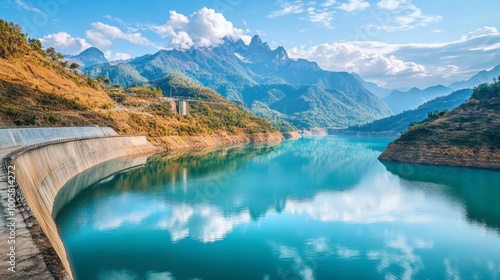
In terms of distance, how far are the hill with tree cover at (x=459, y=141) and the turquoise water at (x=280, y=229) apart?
13.7m

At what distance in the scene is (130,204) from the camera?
34.2m

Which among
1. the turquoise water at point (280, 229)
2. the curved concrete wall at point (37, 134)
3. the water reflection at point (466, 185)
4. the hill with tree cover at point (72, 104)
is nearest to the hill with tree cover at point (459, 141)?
the water reflection at point (466, 185)

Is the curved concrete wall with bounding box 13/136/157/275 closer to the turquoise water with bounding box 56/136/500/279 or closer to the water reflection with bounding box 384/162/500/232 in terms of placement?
the turquoise water with bounding box 56/136/500/279

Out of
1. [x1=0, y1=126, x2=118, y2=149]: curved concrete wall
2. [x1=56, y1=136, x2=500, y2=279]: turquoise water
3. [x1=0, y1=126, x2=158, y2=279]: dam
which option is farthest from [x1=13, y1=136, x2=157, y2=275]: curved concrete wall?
[x1=0, y1=126, x2=118, y2=149]: curved concrete wall

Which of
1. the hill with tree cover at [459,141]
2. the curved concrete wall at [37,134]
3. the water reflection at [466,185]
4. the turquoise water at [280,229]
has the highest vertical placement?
the curved concrete wall at [37,134]

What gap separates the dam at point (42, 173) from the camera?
10086 millimetres

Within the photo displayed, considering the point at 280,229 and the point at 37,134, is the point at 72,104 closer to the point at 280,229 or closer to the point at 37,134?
the point at 37,134

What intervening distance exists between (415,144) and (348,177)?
2338 centimetres

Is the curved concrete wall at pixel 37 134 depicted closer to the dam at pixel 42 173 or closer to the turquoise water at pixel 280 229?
the dam at pixel 42 173

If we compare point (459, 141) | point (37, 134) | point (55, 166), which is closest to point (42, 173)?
point (55, 166)

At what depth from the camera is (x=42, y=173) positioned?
29.2m

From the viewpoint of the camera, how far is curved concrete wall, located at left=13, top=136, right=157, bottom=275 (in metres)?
18.2

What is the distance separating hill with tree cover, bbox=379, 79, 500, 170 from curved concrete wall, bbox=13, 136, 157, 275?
6391 centimetres

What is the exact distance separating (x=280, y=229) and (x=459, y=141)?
185ft
